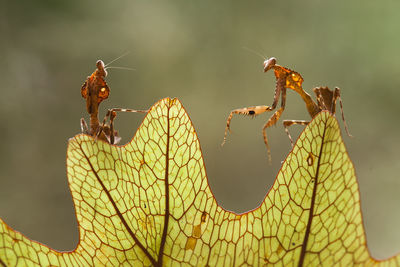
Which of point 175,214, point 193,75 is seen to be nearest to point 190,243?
point 175,214

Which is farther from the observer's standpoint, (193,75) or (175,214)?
(193,75)

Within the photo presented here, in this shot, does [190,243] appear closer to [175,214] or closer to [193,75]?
[175,214]

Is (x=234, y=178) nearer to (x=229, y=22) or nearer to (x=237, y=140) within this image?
(x=237, y=140)

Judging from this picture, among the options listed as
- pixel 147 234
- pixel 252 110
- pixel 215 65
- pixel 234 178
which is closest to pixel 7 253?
pixel 147 234

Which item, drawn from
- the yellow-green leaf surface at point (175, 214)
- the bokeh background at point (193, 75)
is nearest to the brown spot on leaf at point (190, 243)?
the yellow-green leaf surface at point (175, 214)

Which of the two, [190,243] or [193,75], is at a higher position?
[193,75]
